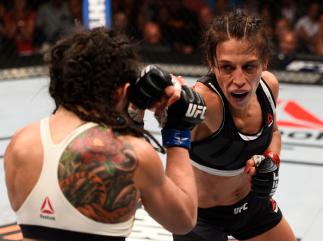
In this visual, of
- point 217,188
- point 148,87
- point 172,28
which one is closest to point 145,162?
point 148,87

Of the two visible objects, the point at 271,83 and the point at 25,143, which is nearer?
the point at 25,143

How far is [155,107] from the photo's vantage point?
5.77 feet

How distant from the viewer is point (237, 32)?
2320mm

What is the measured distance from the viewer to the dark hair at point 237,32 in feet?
7.62

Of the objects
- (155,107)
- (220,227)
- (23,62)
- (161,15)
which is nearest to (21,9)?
(23,62)

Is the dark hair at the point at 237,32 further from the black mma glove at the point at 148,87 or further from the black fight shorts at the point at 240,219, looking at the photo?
the black mma glove at the point at 148,87


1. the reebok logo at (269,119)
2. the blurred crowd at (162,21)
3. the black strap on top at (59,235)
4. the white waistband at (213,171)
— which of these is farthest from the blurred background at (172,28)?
the black strap on top at (59,235)

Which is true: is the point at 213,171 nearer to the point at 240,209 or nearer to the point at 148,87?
the point at 240,209

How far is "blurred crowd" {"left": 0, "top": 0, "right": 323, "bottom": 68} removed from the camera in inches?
280

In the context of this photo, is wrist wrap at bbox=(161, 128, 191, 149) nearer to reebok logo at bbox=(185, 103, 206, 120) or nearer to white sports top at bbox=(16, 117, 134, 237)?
reebok logo at bbox=(185, 103, 206, 120)

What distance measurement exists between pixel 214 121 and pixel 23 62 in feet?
17.0

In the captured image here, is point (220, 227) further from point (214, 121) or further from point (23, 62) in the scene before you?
point (23, 62)

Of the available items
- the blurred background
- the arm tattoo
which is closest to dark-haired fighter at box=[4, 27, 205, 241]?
the arm tattoo

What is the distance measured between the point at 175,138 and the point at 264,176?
2.15 ft
